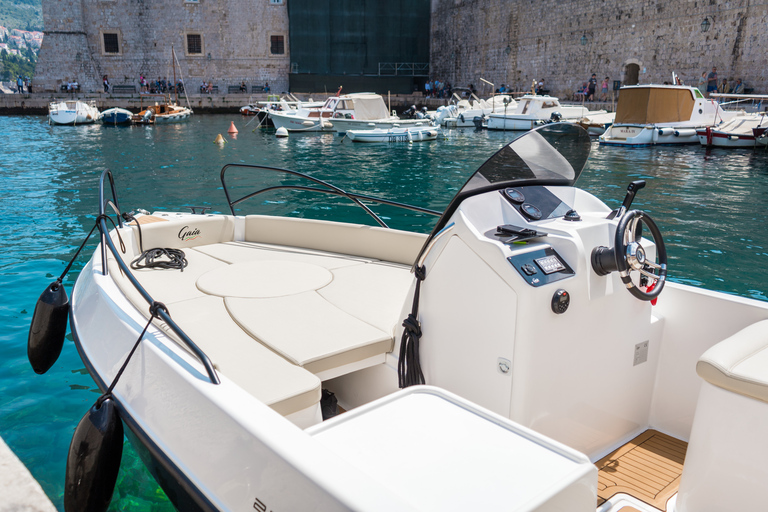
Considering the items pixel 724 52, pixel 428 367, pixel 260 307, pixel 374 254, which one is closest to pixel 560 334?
pixel 428 367

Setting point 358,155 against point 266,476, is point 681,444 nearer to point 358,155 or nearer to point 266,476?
point 266,476

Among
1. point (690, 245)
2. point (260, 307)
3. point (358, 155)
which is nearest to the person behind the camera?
point (260, 307)

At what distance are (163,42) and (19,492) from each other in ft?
122

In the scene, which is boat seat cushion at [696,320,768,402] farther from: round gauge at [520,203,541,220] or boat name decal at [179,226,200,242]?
boat name decal at [179,226,200,242]

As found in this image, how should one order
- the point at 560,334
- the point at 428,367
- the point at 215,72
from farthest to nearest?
1. the point at 215,72
2. the point at 428,367
3. the point at 560,334

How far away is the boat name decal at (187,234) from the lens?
3.98 metres

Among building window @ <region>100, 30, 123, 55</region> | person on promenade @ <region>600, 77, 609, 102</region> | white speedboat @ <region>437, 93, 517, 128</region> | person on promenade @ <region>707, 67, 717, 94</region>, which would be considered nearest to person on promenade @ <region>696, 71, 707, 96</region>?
person on promenade @ <region>707, 67, 717, 94</region>

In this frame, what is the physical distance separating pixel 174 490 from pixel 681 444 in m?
2.02

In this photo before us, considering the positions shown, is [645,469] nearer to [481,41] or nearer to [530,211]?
[530,211]

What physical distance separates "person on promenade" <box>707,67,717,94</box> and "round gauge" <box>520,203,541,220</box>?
22914 millimetres

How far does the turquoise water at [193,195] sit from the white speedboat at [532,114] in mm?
1233

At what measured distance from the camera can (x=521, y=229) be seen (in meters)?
2.00

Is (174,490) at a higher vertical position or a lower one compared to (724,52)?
lower

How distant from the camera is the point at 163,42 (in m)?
34.8
